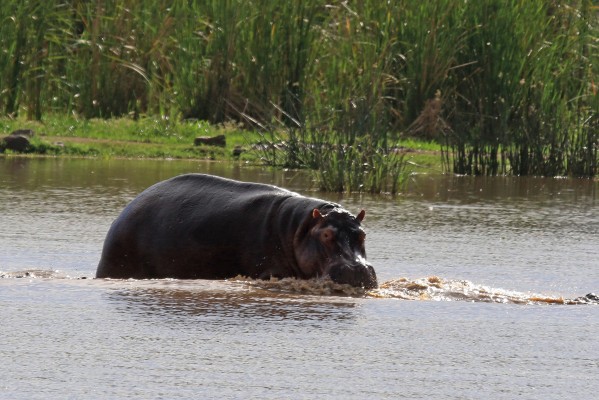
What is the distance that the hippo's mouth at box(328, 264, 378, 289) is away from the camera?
7.16 meters

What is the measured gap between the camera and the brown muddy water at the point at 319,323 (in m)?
5.23

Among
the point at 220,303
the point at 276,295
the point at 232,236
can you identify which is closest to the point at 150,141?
the point at 232,236

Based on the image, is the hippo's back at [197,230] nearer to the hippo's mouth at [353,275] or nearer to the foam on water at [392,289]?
the foam on water at [392,289]

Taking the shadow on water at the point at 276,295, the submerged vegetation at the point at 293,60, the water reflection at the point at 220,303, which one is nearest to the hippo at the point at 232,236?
the shadow on water at the point at 276,295

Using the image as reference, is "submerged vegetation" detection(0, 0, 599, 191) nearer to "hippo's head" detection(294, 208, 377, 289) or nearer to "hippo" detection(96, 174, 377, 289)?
"hippo" detection(96, 174, 377, 289)

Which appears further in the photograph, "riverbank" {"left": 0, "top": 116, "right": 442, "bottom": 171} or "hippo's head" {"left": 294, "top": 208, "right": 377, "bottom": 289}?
"riverbank" {"left": 0, "top": 116, "right": 442, "bottom": 171}

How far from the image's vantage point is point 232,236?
298 inches

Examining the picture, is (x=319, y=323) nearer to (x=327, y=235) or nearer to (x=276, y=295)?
(x=276, y=295)

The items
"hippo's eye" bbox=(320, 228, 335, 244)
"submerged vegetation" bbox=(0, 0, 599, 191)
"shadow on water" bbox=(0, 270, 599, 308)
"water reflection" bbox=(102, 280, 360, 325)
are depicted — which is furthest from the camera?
"submerged vegetation" bbox=(0, 0, 599, 191)

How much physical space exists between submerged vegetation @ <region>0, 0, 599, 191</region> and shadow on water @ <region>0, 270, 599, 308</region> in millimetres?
9370

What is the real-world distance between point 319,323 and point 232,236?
126 cm

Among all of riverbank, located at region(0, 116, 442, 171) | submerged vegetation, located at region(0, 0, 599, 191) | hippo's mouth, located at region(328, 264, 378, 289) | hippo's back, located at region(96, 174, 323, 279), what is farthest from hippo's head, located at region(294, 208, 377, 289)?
A: submerged vegetation, located at region(0, 0, 599, 191)

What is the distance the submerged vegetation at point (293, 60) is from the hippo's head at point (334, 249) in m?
9.46

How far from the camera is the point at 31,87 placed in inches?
721
